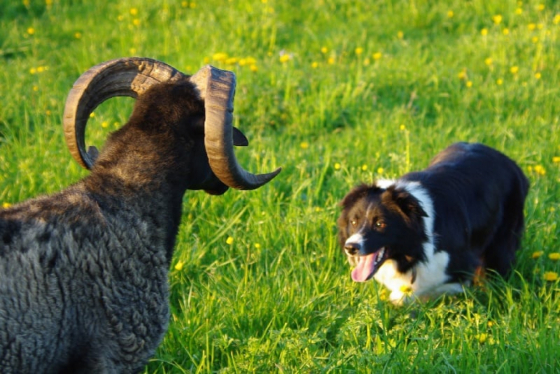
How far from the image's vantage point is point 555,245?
5.24 meters

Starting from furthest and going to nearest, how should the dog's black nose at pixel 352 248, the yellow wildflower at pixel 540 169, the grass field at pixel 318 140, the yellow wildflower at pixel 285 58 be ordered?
the yellow wildflower at pixel 285 58
the yellow wildflower at pixel 540 169
the dog's black nose at pixel 352 248
the grass field at pixel 318 140

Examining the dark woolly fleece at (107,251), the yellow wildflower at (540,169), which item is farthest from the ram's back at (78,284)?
the yellow wildflower at (540,169)

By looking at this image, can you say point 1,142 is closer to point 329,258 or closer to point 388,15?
point 329,258

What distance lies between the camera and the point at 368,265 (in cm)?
477

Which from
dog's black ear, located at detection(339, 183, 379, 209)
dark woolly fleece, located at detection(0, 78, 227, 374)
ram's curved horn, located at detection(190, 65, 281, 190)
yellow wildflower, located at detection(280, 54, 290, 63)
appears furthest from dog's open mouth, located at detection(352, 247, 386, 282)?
yellow wildflower, located at detection(280, 54, 290, 63)

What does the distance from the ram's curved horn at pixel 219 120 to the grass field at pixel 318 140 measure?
1.09 meters

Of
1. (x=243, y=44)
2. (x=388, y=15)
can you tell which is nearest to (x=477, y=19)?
(x=388, y=15)

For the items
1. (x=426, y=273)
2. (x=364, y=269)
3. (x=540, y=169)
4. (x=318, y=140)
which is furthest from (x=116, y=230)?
(x=540, y=169)

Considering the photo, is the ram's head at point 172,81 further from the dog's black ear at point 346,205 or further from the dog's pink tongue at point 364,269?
the dog's black ear at point 346,205

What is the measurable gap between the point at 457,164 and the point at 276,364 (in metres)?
2.27

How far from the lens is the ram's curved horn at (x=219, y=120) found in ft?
10.4

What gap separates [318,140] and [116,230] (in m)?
3.89

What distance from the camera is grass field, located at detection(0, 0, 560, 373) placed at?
13.4 feet

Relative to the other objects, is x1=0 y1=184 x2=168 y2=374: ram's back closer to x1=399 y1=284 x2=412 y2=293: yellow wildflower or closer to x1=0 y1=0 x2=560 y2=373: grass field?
x1=0 y1=0 x2=560 y2=373: grass field
